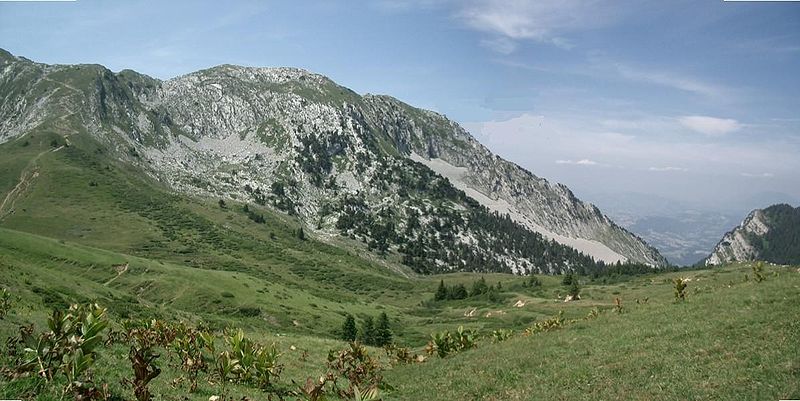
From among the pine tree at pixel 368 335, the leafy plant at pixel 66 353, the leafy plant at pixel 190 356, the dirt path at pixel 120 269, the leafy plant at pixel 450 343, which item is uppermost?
the leafy plant at pixel 66 353

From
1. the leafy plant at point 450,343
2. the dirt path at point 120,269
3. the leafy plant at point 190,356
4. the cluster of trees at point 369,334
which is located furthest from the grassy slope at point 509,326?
the cluster of trees at point 369,334

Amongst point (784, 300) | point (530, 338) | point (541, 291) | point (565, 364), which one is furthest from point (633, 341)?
point (541, 291)

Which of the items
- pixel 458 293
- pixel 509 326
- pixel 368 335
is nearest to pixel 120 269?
pixel 368 335

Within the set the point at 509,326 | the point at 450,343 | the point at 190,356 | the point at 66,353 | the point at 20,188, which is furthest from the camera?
the point at 20,188

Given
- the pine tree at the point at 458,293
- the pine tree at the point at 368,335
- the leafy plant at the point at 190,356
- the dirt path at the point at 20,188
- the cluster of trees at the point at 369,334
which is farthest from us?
the pine tree at the point at 458,293

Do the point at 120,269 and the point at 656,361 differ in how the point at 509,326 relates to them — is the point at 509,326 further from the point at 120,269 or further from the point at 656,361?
the point at 120,269

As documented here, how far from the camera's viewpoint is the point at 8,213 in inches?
6024

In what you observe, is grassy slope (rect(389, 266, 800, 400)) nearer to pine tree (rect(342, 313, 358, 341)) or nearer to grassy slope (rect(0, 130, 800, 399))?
grassy slope (rect(0, 130, 800, 399))

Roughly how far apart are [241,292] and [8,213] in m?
117

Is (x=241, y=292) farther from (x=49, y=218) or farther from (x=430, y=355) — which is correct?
(x=49, y=218)

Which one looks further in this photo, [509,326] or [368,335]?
[509,326]

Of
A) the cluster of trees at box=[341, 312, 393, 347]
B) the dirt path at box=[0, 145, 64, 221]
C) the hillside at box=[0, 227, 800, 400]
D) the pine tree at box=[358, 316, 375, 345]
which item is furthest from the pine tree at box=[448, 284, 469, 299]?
the dirt path at box=[0, 145, 64, 221]

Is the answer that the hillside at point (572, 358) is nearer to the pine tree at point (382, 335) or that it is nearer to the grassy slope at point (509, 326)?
the grassy slope at point (509, 326)

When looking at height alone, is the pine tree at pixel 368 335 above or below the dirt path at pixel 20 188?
below
